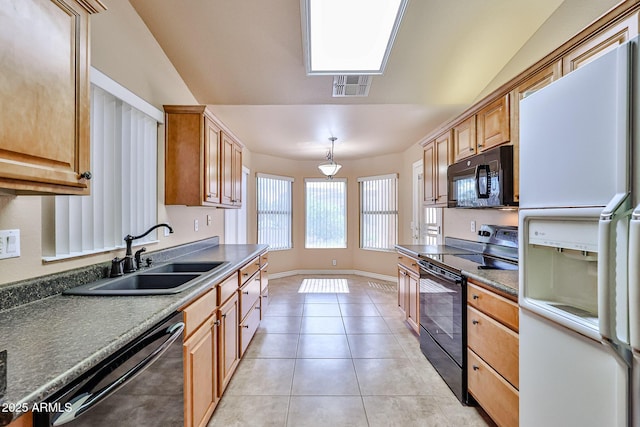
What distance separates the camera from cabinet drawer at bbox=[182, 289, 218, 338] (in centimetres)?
138

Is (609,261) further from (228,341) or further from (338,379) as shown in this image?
(228,341)

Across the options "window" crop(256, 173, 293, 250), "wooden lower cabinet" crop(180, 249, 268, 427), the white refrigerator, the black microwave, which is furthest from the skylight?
"window" crop(256, 173, 293, 250)

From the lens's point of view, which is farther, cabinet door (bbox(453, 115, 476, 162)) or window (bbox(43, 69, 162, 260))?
cabinet door (bbox(453, 115, 476, 162))

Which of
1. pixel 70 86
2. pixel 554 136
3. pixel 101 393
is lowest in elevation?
pixel 101 393

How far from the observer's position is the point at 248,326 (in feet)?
8.59

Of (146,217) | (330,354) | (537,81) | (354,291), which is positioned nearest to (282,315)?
(330,354)

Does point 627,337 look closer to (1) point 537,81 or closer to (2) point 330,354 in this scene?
(1) point 537,81

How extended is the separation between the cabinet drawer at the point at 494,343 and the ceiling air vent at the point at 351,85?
222 cm

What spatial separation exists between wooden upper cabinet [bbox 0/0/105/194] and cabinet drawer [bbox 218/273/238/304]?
977 millimetres

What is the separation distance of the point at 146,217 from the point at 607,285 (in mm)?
2653

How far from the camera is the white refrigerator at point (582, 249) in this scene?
0.84m

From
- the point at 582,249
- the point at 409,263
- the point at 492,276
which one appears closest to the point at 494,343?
the point at 492,276

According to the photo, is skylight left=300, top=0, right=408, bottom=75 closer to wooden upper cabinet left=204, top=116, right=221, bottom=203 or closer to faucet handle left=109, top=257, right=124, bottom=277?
wooden upper cabinet left=204, top=116, right=221, bottom=203

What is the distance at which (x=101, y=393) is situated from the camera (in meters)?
0.83
